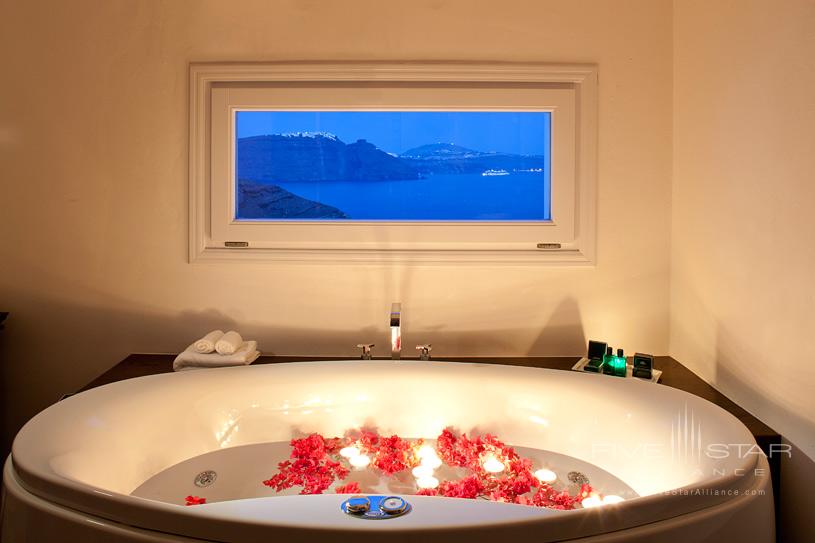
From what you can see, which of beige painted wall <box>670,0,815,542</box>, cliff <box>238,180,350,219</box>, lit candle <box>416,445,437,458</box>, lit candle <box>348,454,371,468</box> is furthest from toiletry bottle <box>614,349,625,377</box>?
cliff <box>238,180,350,219</box>

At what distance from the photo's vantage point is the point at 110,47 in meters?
2.31

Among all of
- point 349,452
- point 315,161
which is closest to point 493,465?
point 349,452

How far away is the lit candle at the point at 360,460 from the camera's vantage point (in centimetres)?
181

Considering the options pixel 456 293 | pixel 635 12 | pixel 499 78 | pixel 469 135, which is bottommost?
pixel 456 293

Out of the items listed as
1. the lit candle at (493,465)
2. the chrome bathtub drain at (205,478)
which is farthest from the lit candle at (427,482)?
the chrome bathtub drain at (205,478)

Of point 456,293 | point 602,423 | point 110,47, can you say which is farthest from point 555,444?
point 110,47

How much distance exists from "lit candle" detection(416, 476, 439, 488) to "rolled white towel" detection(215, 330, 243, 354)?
2.63ft

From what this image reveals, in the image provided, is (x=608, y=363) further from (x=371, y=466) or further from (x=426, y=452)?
(x=371, y=466)

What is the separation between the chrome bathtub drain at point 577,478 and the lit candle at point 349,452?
63 centimetres

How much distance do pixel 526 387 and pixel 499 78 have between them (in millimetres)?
1155

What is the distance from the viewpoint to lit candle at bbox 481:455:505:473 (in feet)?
5.81

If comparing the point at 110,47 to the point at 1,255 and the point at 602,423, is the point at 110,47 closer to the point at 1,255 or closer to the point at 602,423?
the point at 1,255

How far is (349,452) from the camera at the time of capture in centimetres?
187

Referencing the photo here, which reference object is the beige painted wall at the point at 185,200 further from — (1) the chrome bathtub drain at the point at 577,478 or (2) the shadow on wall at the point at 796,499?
(2) the shadow on wall at the point at 796,499
